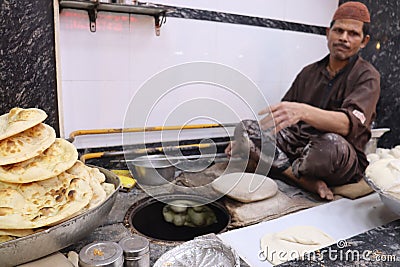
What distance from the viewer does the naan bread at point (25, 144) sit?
0.90m

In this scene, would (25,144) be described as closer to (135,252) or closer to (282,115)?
(135,252)

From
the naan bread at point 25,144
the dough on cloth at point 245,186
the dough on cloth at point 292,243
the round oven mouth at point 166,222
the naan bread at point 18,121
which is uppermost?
the naan bread at point 18,121

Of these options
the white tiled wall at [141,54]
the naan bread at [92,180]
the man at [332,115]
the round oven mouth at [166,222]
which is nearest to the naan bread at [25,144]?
the naan bread at [92,180]

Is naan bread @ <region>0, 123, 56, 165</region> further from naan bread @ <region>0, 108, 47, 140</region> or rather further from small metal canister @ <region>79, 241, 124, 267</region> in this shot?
small metal canister @ <region>79, 241, 124, 267</region>

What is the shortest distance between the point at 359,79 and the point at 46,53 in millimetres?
1748

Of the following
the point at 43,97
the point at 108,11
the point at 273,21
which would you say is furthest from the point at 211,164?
the point at 273,21

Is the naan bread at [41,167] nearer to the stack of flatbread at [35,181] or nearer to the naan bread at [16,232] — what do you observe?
the stack of flatbread at [35,181]

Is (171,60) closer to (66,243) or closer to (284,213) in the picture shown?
(284,213)

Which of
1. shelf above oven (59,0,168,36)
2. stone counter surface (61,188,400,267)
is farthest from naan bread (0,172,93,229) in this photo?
shelf above oven (59,0,168,36)

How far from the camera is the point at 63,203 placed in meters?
0.91

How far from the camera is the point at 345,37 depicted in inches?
75.5

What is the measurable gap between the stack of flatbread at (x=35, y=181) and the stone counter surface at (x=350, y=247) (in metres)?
0.27

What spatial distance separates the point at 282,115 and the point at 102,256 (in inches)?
42.1

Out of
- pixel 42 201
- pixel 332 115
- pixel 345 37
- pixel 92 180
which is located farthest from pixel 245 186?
Result: pixel 345 37
